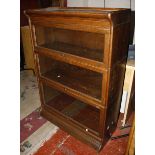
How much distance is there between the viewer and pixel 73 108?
1.89 meters

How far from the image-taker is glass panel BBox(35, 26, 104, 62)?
1443mm

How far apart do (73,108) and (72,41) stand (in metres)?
0.70

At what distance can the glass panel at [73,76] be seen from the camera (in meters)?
1.58

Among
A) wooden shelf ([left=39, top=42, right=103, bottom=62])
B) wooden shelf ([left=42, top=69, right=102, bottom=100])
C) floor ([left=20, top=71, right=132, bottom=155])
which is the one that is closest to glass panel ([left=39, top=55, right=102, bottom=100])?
wooden shelf ([left=42, top=69, right=102, bottom=100])

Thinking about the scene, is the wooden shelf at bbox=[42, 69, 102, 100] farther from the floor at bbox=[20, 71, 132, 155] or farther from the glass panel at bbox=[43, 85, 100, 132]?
the floor at bbox=[20, 71, 132, 155]

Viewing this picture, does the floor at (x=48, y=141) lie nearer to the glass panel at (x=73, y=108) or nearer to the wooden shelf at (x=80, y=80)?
the glass panel at (x=73, y=108)

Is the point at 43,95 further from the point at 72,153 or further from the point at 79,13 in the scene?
the point at 79,13

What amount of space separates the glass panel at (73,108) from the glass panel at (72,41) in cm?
50

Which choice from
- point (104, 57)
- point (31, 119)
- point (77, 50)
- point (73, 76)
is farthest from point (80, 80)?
point (31, 119)

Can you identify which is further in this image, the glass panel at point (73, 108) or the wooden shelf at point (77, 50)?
the glass panel at point (73, 108)

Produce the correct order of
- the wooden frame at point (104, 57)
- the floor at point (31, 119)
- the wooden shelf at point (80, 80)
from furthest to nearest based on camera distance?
1. the floor at point (31, 119)
2. the wooden shelf at point (80, 80)
3. the wooden frame at point (104, 57)

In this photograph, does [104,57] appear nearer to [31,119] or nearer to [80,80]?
[80,80]

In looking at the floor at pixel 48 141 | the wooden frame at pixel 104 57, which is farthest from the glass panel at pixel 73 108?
the floor at pixel 48 141

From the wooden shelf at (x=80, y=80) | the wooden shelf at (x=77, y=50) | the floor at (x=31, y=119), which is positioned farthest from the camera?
the floor at (x=31, y=119)
